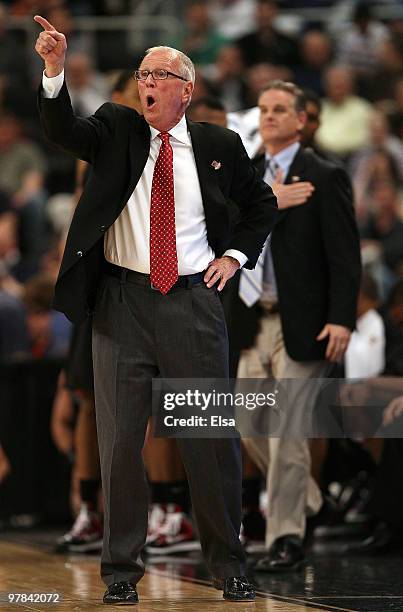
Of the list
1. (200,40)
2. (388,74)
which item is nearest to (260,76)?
(388,74)

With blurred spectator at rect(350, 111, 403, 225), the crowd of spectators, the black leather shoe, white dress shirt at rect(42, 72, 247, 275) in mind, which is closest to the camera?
the black leather shoe

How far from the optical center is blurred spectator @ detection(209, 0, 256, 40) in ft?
53.8

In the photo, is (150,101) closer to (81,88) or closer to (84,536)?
(84,536)

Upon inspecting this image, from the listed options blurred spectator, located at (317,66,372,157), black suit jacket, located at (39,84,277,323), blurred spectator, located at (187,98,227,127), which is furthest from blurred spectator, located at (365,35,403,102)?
black suit jacket, located at (39,84,277,323)

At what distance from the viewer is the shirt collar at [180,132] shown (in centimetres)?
541

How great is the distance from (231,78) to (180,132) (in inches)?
375

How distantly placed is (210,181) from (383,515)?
2728mm

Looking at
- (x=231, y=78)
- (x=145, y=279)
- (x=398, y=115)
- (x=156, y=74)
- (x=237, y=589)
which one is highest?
Answer: (x=231, y=78)

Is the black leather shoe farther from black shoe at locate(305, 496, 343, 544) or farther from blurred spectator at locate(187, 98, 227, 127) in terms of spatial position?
blurred spectator at locate(187, 98, 227, 127)

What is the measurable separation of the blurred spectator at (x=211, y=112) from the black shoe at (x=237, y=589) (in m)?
2.92

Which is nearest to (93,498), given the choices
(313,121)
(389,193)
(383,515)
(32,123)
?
(383,515)

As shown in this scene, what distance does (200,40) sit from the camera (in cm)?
1579

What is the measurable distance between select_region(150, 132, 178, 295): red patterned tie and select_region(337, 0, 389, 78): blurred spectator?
10.2 meters

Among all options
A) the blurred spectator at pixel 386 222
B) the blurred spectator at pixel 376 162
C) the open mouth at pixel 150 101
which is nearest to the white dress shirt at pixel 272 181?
the open mouth at pixel 150 101
